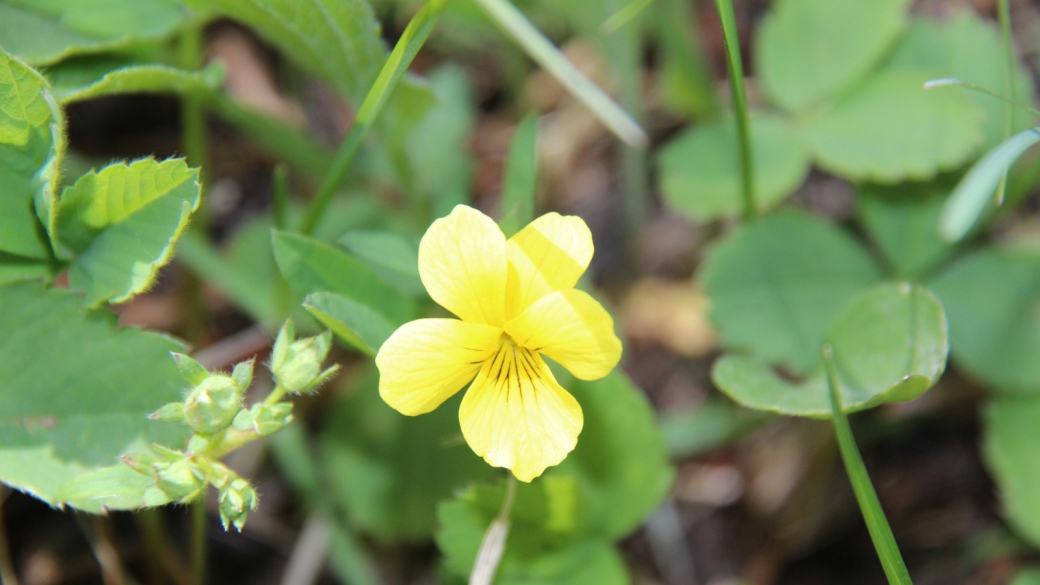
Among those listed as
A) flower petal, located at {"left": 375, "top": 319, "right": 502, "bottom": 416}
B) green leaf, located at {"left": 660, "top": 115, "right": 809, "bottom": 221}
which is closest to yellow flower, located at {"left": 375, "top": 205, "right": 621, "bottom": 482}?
flower petal, located at {"left": 375, "top": 319, "right": 502, "bottom": 416}

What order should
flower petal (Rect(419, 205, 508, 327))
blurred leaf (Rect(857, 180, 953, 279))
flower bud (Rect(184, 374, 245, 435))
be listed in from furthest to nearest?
blurred leaf (Rect(857, 180, 953, 279)) < flower petal (Rect(419, 205, 508, 327)) < flower bud (Rect(184, 374, 245, 435))

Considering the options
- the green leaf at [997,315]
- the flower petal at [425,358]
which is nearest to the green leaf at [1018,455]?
the green leaf at [997,315]

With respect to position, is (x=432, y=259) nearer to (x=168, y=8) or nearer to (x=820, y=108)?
(x=168, y=8)

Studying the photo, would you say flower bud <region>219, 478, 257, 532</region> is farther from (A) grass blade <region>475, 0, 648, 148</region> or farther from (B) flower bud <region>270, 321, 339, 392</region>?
(A) grass blade <region>475, 0, 648, 148</region>

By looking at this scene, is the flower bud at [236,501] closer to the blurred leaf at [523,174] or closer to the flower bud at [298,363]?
the flower bud at [298,363]

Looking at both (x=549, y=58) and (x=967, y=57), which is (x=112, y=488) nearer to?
(x=549, y=58)
